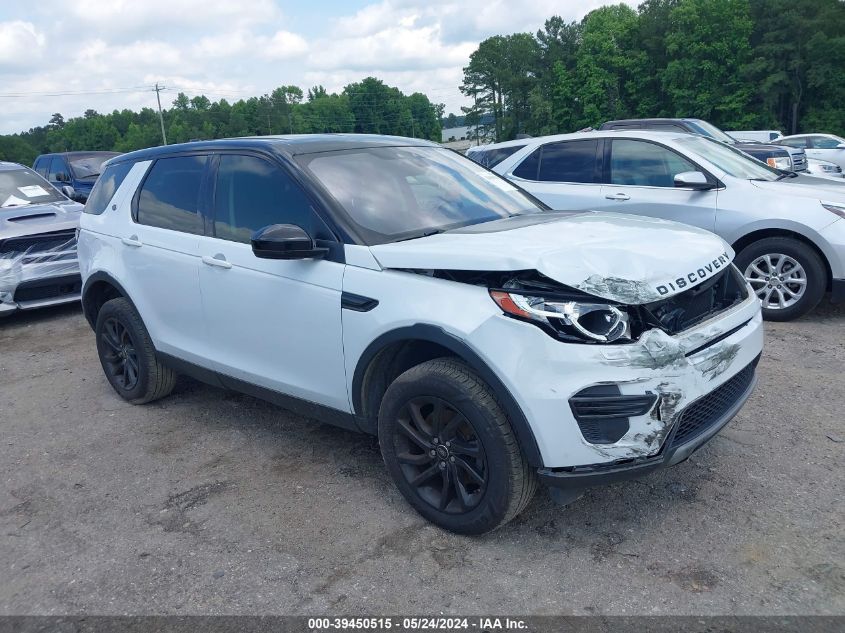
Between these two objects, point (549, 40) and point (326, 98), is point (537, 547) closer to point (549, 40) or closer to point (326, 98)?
point (549, 40)

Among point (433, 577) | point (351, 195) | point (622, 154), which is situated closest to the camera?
point (433, 577)

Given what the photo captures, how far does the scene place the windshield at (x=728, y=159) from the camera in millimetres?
6613

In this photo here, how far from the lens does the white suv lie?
2.71m

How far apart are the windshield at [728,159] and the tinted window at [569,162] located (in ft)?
2.80

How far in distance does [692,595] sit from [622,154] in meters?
5.25

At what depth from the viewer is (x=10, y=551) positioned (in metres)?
3.25

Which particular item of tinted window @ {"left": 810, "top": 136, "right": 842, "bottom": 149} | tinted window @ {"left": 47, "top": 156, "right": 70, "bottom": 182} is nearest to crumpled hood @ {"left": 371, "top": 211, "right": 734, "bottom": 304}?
tinted window @ {"left": 47, "top": 156, "right": 70, "bottom": 182}

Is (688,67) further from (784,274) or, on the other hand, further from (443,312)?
(443,312)

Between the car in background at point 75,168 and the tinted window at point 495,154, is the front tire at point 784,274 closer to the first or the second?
the tinted window at point 495,154

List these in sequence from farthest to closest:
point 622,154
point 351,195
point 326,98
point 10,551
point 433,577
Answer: point 326,98 → point 622,154 → point 351,195 → point 10,551 → point 433,577

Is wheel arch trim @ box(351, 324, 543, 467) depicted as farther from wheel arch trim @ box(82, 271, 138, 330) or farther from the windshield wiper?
wheel arch trim @ box(82, 271, 138, 330)

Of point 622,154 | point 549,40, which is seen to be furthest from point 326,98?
point 622,154

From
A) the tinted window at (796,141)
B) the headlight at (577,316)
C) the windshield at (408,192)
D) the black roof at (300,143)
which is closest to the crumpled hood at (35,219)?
the black roof at (300,143)

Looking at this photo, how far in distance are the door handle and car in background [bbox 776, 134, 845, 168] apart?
19313 mm
